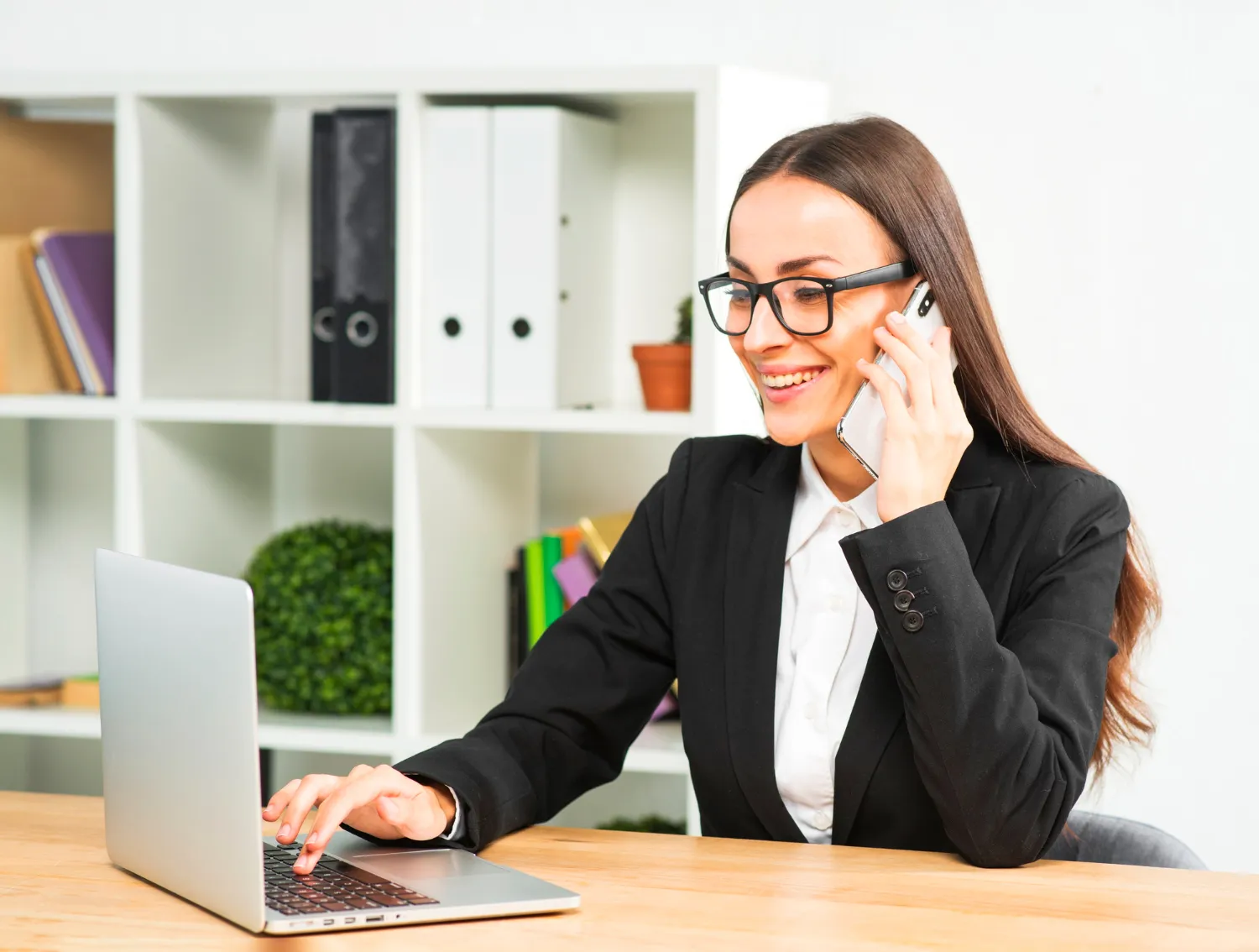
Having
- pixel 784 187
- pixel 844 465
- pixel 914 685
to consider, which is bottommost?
pixel 914 685

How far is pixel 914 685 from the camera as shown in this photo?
51.9 inches

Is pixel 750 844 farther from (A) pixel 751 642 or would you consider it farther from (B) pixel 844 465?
(B) pixel 844 465

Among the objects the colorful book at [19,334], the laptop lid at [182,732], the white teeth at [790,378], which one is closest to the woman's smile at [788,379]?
the white teeth at [790,378]

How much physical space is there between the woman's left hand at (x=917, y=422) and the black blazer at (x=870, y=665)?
0.04 m

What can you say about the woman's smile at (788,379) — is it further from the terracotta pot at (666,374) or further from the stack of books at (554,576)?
the stack of books at (554,576)

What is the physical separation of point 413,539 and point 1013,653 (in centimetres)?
124

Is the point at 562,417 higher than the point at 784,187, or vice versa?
the point at 784,187

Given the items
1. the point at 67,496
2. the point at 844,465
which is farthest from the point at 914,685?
the point at 67,496

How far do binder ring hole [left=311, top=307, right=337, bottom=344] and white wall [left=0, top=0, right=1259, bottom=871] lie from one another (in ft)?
2.85

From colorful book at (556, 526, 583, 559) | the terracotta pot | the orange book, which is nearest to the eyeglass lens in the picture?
the terracotta pot

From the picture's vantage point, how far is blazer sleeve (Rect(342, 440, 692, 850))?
145cm

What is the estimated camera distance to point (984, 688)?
129 centimetres

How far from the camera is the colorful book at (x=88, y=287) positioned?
8.23ft

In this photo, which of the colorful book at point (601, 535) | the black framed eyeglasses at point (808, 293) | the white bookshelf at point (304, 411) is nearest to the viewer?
the black framed eyeglasses at point (808, 293)
